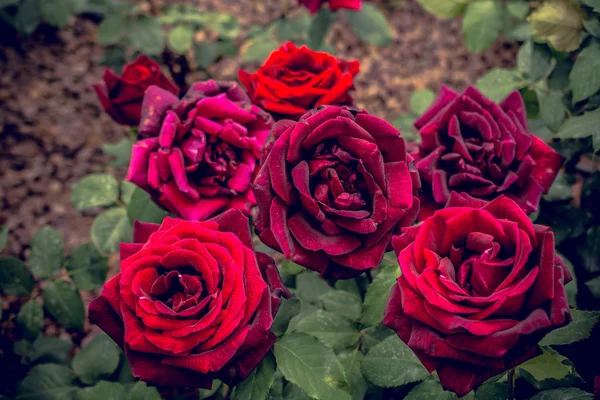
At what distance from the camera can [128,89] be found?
1268 mm

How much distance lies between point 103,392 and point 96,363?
0.15 meters

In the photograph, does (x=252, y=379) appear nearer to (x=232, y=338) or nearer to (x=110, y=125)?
(x=232, y=338)

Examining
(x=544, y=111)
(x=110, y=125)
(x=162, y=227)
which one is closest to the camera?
(x=162, y=227)

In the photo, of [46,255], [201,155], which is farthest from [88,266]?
[201,155]

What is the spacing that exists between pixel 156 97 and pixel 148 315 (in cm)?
54

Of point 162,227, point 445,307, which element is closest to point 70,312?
point 162,227

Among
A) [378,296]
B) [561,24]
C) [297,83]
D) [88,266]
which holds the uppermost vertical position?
[561,24]

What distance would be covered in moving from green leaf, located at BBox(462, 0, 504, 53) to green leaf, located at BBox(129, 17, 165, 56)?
4.24ft

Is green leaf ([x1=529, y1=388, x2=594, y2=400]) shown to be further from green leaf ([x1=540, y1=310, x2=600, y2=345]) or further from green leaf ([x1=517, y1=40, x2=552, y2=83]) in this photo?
green leaf ([x1=517, y1=40, x2=552, y2=83])

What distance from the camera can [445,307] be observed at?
2.25 feet

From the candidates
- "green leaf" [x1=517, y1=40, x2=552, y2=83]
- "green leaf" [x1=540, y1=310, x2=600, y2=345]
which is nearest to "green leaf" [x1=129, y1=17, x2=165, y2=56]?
"green leaf" [x1=517, y1=40, x2=552, y2=83]

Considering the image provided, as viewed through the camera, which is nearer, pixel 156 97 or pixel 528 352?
pixel 528 352

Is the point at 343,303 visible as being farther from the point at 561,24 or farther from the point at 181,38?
the point at 181,38

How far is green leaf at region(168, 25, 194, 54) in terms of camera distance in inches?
77.5
